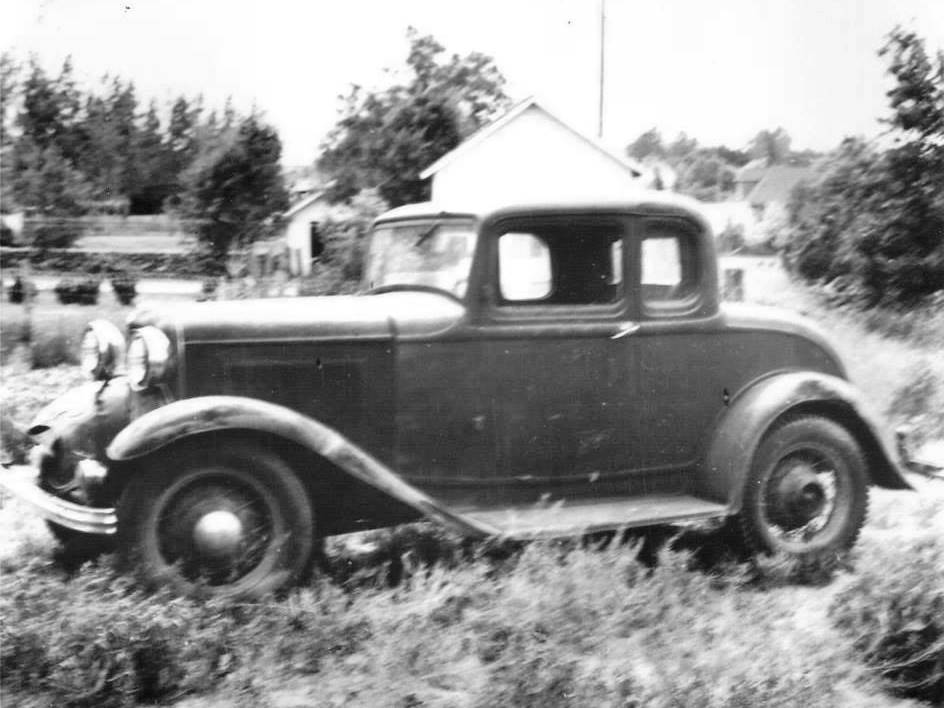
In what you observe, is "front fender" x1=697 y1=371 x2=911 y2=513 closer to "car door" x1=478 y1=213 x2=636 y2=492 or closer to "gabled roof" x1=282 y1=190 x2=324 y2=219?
"car door" x1=478 y1=213 x2=636 y2=492

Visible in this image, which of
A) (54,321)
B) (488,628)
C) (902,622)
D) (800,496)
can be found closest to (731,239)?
(800,496)

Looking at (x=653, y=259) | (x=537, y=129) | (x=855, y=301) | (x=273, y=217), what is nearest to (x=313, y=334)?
(x=273, y=217)

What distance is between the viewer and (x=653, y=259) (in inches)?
125

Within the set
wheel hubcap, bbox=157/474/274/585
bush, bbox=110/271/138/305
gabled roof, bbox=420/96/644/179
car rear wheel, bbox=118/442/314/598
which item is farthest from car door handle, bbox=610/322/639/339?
bush, bbox=110/271/138/305

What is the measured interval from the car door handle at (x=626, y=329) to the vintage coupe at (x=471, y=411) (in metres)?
0.01

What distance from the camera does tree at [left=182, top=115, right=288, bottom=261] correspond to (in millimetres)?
2639

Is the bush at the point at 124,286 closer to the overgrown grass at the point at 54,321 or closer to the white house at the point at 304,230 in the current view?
the overgrown grass at the point at 54,321

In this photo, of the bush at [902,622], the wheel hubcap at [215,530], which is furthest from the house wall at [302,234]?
the bush at [902,622]

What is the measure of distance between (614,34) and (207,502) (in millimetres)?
1838

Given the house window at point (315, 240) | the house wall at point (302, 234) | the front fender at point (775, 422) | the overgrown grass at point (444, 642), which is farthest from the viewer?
the front fender at point (775, 422)

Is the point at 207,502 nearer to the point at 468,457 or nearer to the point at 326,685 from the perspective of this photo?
the point at 326,685

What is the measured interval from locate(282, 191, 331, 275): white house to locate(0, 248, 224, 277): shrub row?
22cm

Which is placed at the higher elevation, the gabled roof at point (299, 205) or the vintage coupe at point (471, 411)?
the gabled roof at point (299, 205)

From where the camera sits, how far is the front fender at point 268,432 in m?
2.52
